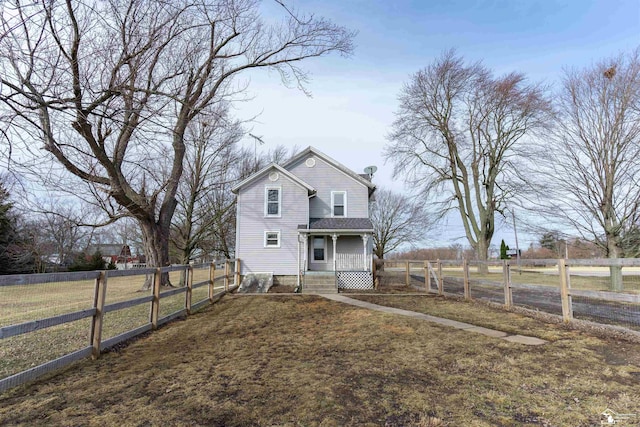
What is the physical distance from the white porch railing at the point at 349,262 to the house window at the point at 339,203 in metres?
2.59

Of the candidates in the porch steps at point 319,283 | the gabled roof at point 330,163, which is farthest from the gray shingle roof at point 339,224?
the porch steps at point 319,283

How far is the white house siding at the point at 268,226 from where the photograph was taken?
1611 cm

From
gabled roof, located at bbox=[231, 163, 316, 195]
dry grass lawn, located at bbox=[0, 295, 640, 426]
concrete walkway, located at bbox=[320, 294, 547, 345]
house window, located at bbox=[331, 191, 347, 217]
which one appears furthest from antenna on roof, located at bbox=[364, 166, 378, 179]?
dry grass lawn, located at bbox=[0, 295, 640, 426]

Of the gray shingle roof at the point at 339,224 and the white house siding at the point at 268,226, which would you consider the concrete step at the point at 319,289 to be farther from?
the gray shingle roof at the point at 339,224

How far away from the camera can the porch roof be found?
51.6 ft

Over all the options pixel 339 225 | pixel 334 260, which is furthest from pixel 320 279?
pixel 339 225

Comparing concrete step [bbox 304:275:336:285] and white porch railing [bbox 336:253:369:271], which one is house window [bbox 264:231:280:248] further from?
white porch railing [bbox 336:253:369:271]

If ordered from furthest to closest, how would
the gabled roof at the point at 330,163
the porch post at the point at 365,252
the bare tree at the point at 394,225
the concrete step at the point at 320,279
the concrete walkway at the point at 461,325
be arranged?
the bare tree at the point at 394,225 < the gabled roof at the point at 330,163 < the porch post at the point at 365,252 < the concrete step at the point at 320,279 < the concrete walkway at the point at 461,325

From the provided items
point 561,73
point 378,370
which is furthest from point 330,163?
point 378,370

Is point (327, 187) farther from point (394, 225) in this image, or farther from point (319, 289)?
point (394, 225)

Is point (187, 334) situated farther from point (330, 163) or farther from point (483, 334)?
point (330, 163)

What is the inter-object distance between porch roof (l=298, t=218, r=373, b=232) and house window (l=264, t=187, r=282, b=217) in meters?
1.64

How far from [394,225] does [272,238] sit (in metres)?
22.8

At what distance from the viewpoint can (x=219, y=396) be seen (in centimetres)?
325
